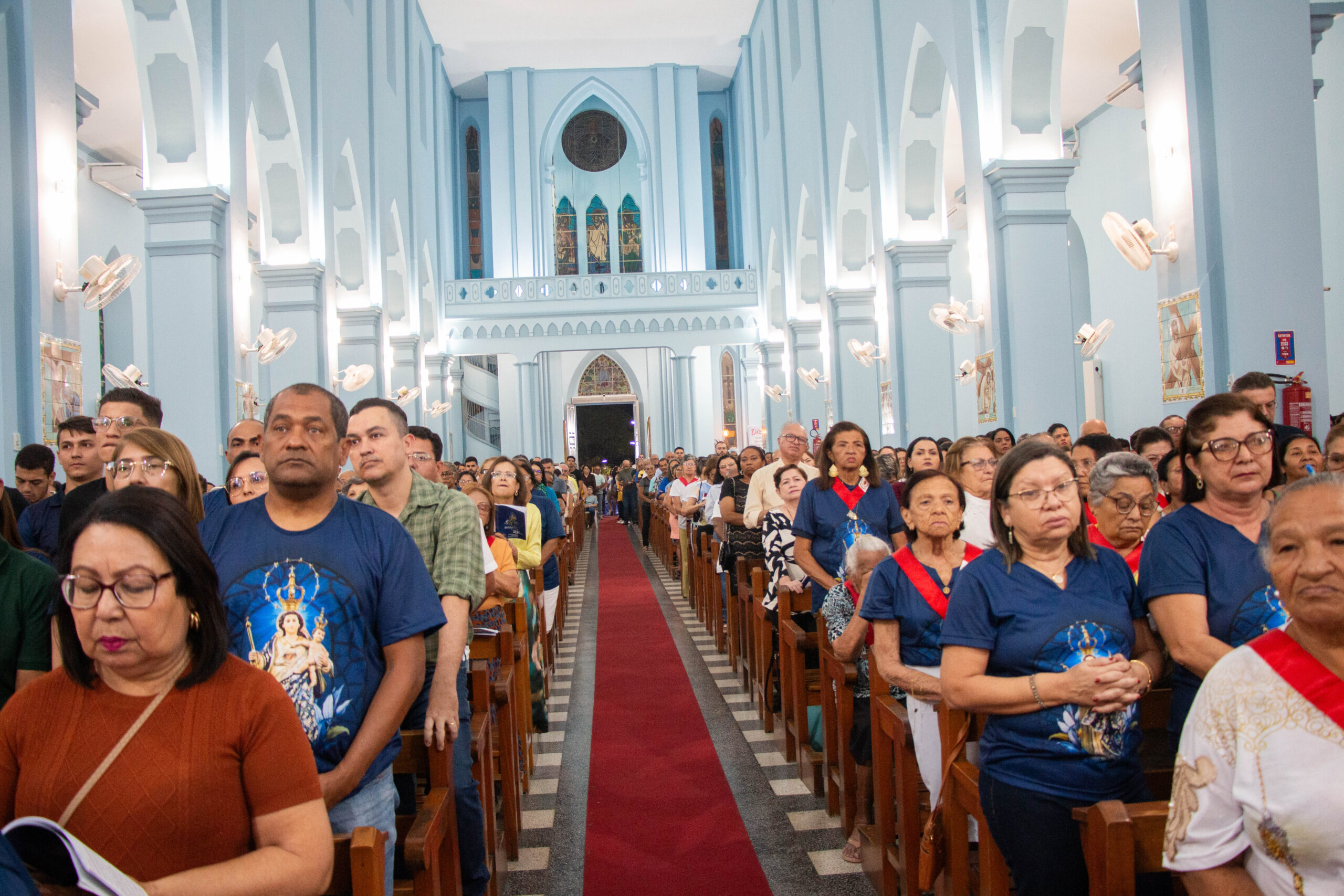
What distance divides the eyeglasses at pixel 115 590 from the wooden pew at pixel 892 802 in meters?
2.23

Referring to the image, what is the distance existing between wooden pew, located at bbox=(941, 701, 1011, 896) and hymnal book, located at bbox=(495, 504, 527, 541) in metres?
3.21

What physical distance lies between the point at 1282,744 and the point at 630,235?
30107 millimetres

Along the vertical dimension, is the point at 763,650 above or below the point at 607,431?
below

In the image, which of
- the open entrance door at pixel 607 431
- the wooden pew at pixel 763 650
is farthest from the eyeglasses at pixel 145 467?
the open entrance door at pixel 607 431

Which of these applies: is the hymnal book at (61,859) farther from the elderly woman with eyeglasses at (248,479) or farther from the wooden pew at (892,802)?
the elderly woman with eyeglasses at (248,479)

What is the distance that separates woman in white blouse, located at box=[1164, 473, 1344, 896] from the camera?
4.90 feet

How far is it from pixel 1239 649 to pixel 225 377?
32.0 ft

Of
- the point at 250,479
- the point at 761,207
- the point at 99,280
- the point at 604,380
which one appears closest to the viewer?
the point at 250,479

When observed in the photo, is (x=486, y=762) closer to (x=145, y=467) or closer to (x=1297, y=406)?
(x=145, y=467)

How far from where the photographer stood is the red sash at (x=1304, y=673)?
4.92ft

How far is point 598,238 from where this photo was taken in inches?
1206

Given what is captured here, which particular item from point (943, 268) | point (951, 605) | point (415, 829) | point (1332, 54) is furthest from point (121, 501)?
point (1332, 54)

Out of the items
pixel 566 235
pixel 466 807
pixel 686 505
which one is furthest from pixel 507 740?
pixel 566 235

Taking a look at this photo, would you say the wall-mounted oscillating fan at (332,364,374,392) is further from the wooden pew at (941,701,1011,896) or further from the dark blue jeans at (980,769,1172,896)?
the dark blue jeans at (980,769,1172,896)
